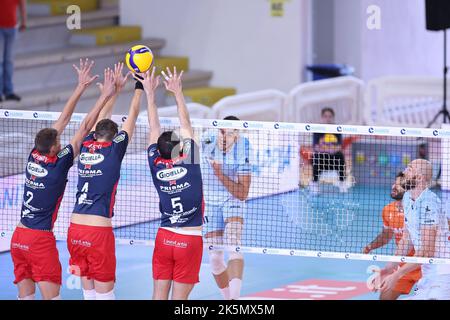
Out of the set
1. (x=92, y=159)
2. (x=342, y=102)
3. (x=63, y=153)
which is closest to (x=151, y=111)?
(x=92, y=159)

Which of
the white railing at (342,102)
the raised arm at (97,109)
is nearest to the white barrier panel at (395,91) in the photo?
the white railing at (342,102)

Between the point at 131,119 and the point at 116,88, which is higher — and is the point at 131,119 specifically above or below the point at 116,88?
below

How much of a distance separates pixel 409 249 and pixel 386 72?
1094 centimetres

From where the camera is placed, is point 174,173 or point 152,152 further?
point 152,152

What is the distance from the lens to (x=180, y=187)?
11.4 metres

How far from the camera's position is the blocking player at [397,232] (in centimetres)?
1214

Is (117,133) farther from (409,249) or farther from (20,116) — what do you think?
(409,249)

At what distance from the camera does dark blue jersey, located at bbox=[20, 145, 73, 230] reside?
1170cm

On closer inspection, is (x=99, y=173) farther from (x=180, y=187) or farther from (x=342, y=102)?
(x=342, y=102)

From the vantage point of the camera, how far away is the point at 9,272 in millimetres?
14766

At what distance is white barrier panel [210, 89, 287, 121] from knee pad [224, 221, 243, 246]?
5.43 metres

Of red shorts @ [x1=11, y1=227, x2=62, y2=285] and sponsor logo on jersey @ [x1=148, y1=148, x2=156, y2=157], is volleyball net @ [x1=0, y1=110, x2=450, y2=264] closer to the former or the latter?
sponsor logo on jersey @ [x1=148, y1=148, x2=156, y2=157]

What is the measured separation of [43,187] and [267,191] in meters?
3.80

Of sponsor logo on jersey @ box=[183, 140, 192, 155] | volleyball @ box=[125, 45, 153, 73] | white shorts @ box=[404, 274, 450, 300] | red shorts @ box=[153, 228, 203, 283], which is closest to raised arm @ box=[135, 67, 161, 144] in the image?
volleyball @ box=[125, 45, 153, 73]
